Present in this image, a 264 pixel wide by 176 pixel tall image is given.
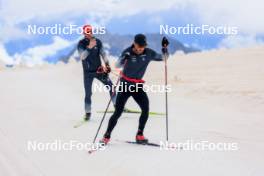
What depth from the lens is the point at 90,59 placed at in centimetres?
1184

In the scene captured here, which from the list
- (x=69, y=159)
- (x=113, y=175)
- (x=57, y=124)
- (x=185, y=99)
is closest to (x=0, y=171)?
(x=69, y=159)

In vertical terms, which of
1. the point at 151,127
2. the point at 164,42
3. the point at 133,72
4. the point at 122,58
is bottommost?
the point at 151,127

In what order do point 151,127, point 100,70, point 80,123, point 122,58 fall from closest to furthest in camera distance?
point 122,58 < point 151,127 < point 80,123 < point 100,70

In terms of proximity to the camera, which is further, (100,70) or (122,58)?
(100,70)

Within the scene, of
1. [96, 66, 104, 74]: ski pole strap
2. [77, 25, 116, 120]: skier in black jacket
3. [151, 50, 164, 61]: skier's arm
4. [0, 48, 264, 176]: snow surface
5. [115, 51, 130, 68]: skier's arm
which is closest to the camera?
[0, 48, 264, 176]: snow surface

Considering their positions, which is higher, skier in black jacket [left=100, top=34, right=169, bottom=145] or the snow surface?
skier in black jacket [left=100, top=34, right=169, bottom=145]

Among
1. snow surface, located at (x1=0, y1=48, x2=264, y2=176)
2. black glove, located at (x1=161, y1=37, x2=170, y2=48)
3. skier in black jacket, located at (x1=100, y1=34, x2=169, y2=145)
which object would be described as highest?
black glove, located at (x1=161, y1=37, x2=170, y2=48)

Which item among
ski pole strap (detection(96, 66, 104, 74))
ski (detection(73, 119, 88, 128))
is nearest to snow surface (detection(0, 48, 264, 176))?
ski (detection(73, 119, 88, 128))

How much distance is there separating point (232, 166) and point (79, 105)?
7925mm

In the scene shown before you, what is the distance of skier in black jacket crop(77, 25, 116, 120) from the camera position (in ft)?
37.2

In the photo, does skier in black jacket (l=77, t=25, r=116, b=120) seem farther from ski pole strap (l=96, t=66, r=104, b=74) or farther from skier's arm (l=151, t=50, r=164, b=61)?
skier's arm (l=151, t=50, r=164, b=61)

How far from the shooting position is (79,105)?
15.2 metres

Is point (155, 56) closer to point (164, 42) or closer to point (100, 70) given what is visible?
point (164, 42)

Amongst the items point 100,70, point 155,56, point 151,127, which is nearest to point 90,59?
point 100,70
